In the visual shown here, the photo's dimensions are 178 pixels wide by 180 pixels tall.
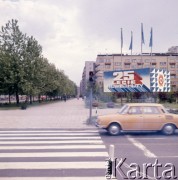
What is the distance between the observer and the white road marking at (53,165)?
8.48m

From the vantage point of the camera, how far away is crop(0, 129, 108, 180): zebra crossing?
777cm

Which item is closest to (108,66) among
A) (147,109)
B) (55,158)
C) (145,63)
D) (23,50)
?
(145,63)

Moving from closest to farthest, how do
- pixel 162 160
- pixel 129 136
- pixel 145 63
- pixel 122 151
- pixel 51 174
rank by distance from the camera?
1. pixel 51 174
2. pixel 162 160
3. pixel 122 151
4. pixel 129 136
5. pixel 145 63

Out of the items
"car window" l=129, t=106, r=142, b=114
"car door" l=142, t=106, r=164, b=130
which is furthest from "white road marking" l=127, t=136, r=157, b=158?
"car window" l=129, t=106, r=142, b=114

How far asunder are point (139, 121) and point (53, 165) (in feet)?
23.8

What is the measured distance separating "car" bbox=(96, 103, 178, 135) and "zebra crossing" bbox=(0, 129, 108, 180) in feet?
3.67

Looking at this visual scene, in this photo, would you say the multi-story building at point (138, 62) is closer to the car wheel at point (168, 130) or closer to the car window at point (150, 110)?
the car window at point (150, 110)

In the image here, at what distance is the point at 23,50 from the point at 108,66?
172 feet

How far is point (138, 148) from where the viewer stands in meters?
11.5

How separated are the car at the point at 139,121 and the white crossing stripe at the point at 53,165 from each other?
618 centimetres

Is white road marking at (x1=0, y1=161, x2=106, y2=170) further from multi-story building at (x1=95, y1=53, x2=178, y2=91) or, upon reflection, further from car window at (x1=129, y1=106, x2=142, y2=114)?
multi-story building at (x1=95, y1=53, x2=178, y2=91)

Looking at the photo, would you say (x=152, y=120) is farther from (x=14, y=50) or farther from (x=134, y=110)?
(x=14, y=50)

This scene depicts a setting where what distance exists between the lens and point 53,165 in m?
8.70

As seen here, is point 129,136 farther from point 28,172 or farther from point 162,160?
point 28,172
